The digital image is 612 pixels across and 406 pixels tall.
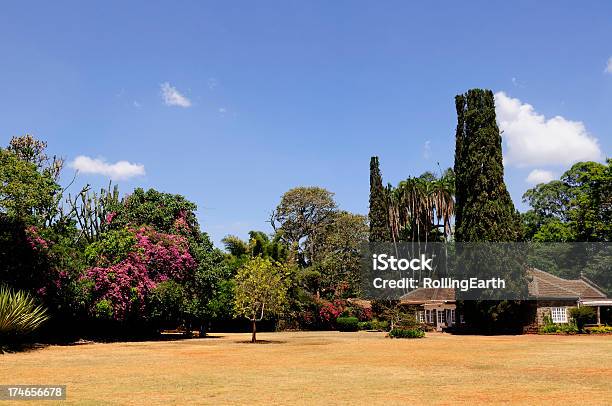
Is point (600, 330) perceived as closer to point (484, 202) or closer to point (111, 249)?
point (484, 202)

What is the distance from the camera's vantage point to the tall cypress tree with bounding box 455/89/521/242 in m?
43.9

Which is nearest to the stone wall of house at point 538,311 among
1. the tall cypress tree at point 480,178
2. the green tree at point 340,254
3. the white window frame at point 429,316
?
the tall cypress tree at point 480,178

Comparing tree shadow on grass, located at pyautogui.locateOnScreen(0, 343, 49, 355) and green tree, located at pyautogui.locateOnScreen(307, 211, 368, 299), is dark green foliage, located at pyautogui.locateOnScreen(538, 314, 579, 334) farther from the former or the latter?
tree shadow on grass, located at pyautogui.locateOnScreen(0, 343, 49, 355)

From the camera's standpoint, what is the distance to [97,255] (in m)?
35.8

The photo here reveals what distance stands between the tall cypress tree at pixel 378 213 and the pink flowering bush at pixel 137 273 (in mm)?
22819

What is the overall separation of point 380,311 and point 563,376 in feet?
126

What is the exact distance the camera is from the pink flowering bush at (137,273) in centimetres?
3388

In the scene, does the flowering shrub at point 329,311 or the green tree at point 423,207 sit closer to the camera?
the flowering shrub at point 329,311

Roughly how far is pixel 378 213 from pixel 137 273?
2729cm

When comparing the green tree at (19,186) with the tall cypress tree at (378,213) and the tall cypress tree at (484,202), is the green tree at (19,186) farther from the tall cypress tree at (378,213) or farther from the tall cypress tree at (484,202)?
the tall cypress tree at (378,213)

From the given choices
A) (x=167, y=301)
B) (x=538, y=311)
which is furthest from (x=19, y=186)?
(x=538, y=311)

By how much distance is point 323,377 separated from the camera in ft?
52.6

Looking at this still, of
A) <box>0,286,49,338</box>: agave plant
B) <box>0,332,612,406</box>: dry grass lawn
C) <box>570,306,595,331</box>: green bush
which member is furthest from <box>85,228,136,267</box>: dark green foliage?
<box>570,306,595,331</box>: green bush

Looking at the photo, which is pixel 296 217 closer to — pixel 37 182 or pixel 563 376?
pixel 37 182
